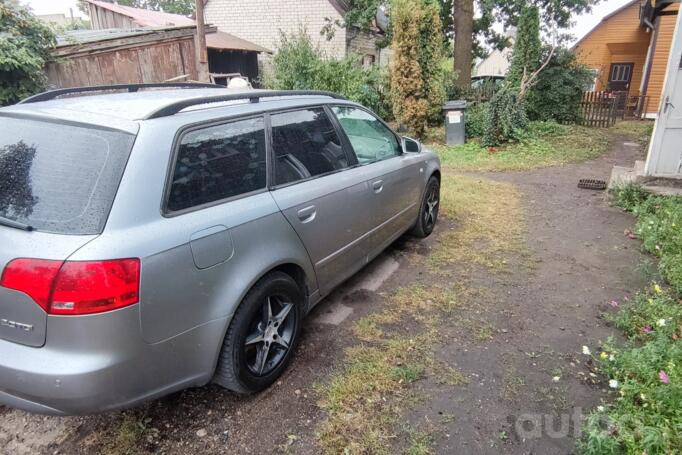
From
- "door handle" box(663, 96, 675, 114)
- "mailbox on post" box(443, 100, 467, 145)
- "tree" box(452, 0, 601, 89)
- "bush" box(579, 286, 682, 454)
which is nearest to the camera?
"bush" box(579, 286, 682, 454)

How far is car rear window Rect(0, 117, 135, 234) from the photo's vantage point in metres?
1.80

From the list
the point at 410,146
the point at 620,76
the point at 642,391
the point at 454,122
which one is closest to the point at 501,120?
the point at 454,122

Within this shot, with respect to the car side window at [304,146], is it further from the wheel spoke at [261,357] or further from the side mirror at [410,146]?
the side mirror at [410,146]

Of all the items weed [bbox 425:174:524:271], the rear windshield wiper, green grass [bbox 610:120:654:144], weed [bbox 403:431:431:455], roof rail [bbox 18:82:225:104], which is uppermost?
roof rail [bbox 18:82:225:104]

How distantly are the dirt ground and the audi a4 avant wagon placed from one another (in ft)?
0.88

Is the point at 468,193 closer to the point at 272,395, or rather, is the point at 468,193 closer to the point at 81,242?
the point at 272,395

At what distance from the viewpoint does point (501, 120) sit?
1014 cm

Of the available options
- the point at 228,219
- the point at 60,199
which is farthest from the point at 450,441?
the point at 60,199

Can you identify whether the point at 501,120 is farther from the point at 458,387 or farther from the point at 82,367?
the point at 82,367

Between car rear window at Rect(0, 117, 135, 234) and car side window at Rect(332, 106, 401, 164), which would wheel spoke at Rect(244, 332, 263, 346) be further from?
car side window at Rect(332, 106, 401, 164)

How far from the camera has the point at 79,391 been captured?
1.74 m

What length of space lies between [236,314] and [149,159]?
897 mm

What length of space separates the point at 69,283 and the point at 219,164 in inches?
36.6

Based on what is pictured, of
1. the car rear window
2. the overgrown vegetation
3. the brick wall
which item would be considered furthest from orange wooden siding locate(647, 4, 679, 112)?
the car rear window
